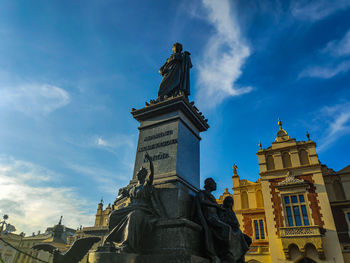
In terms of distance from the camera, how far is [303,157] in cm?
2408

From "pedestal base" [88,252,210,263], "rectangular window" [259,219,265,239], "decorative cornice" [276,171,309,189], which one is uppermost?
"decorative cornice" [276,171,309,189]

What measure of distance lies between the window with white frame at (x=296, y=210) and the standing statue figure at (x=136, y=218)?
66.5 feet

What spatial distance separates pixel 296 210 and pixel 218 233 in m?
20.1

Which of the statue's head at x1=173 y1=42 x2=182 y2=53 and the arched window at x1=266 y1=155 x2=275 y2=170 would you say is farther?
the arched window at x1=266 y1=155 x2=275 y2=170

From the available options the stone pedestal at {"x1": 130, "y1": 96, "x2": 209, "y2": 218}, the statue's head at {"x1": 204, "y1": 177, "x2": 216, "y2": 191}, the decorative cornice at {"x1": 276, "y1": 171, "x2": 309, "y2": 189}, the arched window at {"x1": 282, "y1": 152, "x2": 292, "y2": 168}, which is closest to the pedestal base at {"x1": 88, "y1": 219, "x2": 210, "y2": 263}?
the stone pedestal at {"x1": 130, "y1": 96, "x2": 209, "y2": 218}

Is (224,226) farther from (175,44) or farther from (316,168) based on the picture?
(316,168)

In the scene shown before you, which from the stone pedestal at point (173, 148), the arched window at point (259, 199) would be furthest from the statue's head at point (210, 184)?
the arched window at point (259, 199)

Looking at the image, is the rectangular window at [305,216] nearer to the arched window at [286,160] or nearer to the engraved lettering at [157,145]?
the arched window at [286,160]

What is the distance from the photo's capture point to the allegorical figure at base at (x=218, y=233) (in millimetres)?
4560

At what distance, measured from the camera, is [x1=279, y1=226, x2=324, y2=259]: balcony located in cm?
1911

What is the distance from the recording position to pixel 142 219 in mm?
4453

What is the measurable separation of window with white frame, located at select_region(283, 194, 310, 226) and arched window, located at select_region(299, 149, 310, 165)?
139 inches

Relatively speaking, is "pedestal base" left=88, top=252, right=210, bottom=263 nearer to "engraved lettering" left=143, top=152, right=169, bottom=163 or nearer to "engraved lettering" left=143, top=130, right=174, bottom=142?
"engraved lettering" left=143, top=152, right=169, bottom=163

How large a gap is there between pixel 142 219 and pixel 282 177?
872 inches
